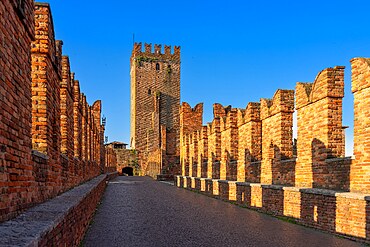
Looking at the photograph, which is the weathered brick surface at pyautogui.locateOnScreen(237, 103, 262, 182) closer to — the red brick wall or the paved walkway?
the paved walkway

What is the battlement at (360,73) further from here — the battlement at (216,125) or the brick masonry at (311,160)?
the battlement at (216,125)

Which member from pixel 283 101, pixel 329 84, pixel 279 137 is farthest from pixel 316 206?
pixel 283 101

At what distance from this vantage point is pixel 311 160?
10.8m

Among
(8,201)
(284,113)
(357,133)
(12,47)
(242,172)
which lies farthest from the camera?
(242,172)

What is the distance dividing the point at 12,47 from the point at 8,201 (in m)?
1.73

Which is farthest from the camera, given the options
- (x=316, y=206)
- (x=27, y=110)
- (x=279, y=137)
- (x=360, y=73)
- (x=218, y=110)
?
(x=218, y=110)

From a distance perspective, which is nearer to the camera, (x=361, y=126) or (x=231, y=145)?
(x=361, y=126)

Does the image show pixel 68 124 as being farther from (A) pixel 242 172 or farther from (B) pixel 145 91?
(B) pixel 145 91

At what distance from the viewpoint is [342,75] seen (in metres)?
10.2

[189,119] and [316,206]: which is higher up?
[189,119]

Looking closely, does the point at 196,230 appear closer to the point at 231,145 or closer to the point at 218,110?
the point at 231,145

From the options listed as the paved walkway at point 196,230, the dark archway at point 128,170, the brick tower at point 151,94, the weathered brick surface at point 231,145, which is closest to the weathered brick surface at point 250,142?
the weathered brick surface at point 231,145

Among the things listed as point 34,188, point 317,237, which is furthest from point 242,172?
point 34,188

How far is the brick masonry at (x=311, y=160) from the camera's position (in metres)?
8.59
